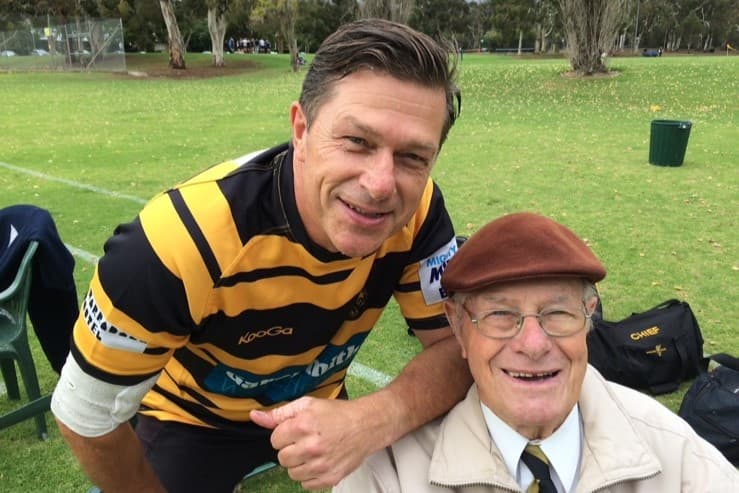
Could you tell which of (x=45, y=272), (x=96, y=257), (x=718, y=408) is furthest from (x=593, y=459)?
(x=96, y=257)

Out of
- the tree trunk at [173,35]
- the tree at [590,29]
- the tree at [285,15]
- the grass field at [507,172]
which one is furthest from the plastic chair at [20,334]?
the tree trunk at [173,35]

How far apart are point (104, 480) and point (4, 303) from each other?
164 centimetres

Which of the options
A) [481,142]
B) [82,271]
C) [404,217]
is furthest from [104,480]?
[481,142]

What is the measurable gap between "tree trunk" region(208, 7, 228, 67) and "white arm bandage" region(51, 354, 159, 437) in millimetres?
41608

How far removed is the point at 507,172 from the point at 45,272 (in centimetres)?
761

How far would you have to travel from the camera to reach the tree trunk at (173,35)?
3597 centimetres

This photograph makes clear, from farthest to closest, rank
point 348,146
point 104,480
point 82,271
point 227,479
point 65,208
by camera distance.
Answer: point 65,208 → point 82,271 → point 227,479 → point 104,480 → point 348,146

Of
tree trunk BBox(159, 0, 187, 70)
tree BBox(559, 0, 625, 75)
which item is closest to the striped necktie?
tree BBox(559, 0, 625, 75)

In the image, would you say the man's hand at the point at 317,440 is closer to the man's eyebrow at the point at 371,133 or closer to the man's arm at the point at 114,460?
the man's arm at the point at 114,460

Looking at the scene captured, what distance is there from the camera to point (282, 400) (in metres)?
2.44

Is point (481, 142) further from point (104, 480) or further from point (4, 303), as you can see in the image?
point (104, 480)

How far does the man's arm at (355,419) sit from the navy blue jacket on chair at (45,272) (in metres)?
2.12

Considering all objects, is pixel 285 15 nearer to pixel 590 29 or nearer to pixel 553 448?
pixel 590 29

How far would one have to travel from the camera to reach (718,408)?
335 centimetres
